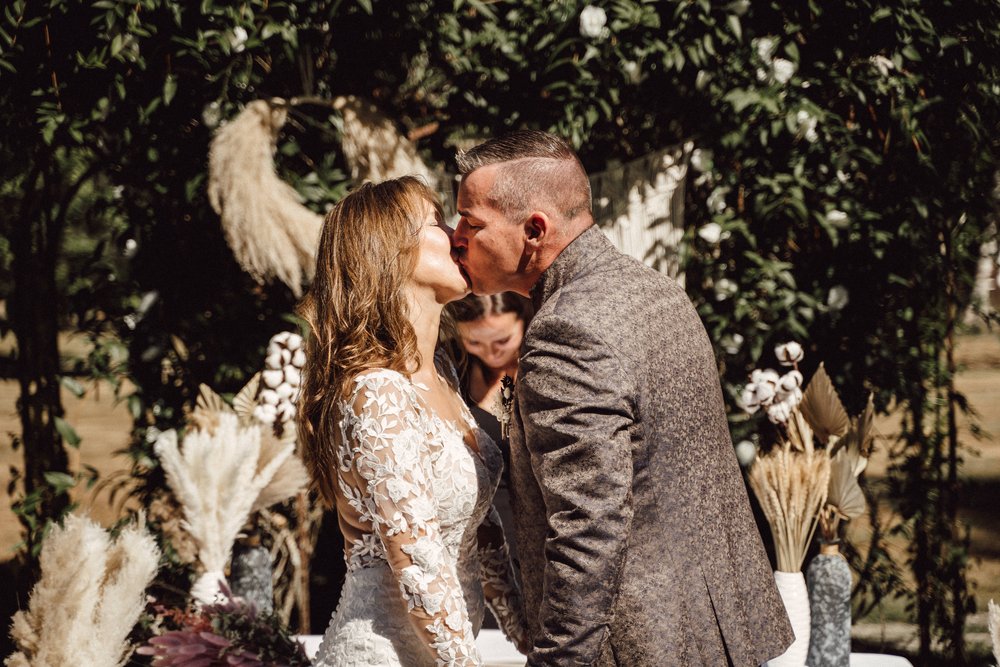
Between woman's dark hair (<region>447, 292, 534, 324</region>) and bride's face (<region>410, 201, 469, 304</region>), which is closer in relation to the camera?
bride's face (<region>410, 201, 469, 304</region>)

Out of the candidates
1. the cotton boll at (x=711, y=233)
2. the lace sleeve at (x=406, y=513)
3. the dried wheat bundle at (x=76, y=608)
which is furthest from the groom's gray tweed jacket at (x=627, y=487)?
the cotton boll at (x=711, y=233)

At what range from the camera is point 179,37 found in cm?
289

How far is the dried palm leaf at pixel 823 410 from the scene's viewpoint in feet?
8.41

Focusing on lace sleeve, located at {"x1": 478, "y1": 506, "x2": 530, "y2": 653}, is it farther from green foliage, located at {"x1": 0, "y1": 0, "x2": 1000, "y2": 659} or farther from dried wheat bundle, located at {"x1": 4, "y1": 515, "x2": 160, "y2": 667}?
green foliage, located at {"x1": 0, "y1": 0, "x2": 1000, "y2": 659}

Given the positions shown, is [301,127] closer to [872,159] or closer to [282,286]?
[282,286]

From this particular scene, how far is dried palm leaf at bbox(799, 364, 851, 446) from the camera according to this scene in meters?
2.56

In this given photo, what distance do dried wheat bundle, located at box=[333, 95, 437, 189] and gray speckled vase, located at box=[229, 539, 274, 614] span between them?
1.31m

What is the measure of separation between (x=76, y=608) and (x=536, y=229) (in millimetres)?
1408

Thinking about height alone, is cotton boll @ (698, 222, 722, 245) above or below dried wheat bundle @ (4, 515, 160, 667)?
above

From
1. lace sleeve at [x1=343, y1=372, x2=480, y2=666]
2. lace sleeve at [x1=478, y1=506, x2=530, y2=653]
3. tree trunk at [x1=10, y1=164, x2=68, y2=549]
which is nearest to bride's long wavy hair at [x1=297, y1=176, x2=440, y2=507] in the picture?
lace sleeve at [x1=343, y1=372, x2=480, y2=666]

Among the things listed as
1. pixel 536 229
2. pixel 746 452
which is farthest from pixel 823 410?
pixel 536 229

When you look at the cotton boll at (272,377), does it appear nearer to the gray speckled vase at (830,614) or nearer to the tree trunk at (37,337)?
the tree trunk at (37,337)

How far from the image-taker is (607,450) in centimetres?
155

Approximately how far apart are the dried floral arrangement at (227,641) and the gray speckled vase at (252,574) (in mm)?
225
